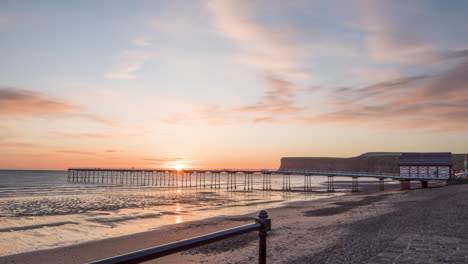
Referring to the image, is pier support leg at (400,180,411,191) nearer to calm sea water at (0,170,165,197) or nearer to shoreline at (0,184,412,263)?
shoreline at (0,184,412,263)

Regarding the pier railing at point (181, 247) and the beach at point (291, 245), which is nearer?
the pier railing at point (181, 247)

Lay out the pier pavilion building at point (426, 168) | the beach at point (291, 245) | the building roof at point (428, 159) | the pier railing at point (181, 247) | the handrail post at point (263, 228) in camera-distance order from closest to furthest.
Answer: the pier railing at point (181, 247)
the handrail post at point (263, 228)
the beach at point (291, 245)
the pier pavilion building at point (426, 168)
the building roof at point (428, 159)

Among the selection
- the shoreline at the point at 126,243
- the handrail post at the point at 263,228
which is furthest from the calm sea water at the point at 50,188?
the handrail post at the point at 263,228

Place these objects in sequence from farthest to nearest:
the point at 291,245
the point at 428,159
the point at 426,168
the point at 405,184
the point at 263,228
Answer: the point at 428,159 → the point at 405,184 → the point at 426,168 → the point at 291,245 → the point at 263,228

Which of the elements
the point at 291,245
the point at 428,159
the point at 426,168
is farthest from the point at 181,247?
the point at 428,159

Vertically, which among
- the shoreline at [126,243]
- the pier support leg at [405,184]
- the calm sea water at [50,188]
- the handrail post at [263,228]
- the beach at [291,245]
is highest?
the handrail post at [263,228]

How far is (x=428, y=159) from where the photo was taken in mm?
64625

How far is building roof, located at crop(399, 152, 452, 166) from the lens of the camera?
207 ft

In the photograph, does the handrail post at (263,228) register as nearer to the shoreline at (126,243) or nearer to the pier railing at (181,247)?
the pier railing at (181,247)

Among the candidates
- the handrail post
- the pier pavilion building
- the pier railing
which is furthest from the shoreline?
the pier pavilion building

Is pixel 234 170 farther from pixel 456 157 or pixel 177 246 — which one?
pixel 456 157

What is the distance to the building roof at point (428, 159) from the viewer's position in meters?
63.1

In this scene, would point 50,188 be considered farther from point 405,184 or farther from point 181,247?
point 181,247

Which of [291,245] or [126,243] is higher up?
[291,245]
